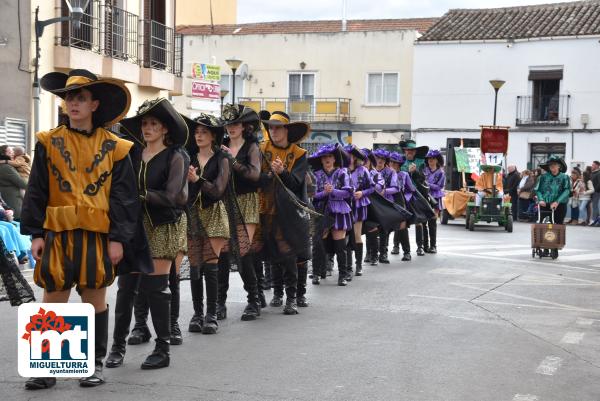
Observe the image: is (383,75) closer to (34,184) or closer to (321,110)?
(321,110)

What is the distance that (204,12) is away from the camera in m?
53.8

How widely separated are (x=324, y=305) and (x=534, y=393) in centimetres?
442

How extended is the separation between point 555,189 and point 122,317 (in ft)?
39.7

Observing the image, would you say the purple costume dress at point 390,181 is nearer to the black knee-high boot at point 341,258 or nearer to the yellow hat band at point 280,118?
the black knee-high boot at point 341,258

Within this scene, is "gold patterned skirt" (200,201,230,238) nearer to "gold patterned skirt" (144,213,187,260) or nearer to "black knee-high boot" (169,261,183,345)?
"black knee-high boot" (169,261,183,345)

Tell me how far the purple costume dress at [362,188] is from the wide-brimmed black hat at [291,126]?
362 cm

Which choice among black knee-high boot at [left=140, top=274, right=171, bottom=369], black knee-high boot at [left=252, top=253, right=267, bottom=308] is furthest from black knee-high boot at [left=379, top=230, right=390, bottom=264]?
black knee-high boot at [left=140, top=274, right=171, bottom=369]

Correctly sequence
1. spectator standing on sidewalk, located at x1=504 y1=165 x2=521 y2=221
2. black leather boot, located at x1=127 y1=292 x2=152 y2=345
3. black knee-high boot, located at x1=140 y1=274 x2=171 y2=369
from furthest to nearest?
1. spectator standing on sidewalk, located at x1=504 y1=165 x2=521 y2=221
2. black leather boot, located at x1=127 y1=292 x2=152 y2=345
3. black knee-high boot, located at x1=140 y1=274 x2=171 y2=369

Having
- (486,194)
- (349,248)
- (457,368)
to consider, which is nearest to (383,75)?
(486,194)

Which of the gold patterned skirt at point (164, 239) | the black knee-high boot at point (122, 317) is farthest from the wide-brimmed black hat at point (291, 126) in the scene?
the black knee-high boot at point (122, 317)

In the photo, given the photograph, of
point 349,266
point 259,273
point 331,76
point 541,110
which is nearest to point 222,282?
point 259,273

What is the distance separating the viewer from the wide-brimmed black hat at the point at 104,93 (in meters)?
6.75

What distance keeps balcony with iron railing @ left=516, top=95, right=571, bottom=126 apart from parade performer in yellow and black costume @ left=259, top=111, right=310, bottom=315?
31.4m

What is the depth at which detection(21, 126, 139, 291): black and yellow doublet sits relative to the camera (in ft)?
21.5
